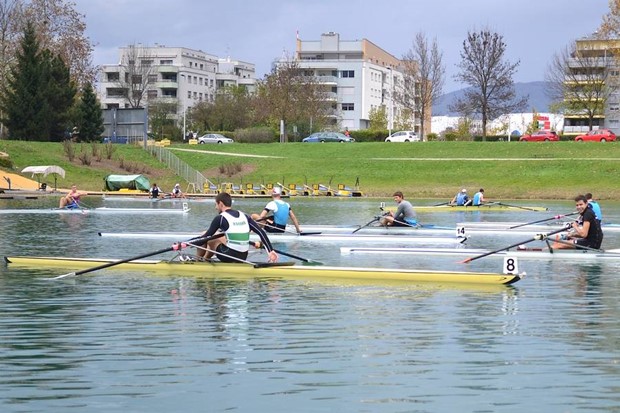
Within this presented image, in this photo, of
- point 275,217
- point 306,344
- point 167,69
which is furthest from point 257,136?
point 306,344

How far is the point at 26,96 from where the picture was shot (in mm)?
75812

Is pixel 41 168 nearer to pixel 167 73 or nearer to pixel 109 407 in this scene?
pixel 109 407

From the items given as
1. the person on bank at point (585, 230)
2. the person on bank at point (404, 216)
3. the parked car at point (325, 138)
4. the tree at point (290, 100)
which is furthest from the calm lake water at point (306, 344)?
the tree at point (290, 100)

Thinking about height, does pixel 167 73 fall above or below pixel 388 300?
above

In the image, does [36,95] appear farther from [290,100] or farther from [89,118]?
[290,100]

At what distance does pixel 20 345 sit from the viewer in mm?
13156

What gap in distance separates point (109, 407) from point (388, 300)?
25.9 ft

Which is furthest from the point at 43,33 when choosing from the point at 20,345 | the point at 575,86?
the point at 20,345

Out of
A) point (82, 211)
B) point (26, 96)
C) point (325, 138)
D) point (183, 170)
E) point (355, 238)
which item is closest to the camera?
point (355, 238)

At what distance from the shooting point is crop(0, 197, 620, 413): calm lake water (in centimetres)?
1038

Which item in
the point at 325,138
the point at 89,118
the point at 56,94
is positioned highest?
the point at 56,94

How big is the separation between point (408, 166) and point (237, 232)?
53704mm

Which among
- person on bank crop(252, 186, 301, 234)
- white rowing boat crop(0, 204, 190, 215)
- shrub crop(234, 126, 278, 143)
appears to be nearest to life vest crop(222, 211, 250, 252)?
person on bank crop(252, 186, 301, 234)

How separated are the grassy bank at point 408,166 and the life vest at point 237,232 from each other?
44.4m
